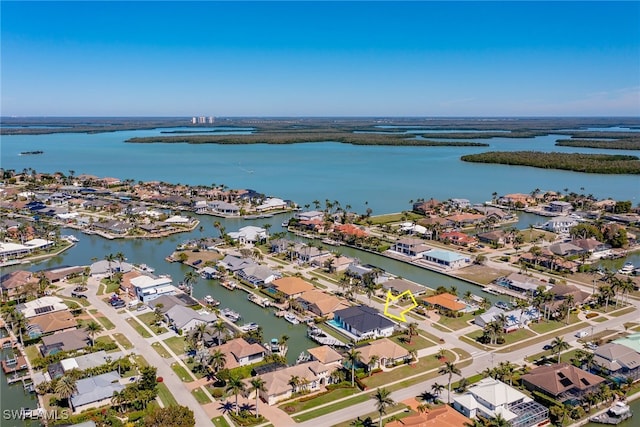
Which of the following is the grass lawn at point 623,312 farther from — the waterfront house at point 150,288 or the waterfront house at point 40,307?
the waterfront house at point 40,307

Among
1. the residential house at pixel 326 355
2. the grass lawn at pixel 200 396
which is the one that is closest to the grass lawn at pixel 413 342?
the residential house at pixel 326 355

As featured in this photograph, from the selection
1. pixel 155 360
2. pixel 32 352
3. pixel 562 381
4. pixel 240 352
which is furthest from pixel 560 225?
pixel 32 352

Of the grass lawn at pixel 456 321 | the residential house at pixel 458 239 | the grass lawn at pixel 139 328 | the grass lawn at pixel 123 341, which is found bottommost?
the grass lawn at pixel 139 328

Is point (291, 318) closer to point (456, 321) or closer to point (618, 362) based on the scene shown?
point (456, 321)

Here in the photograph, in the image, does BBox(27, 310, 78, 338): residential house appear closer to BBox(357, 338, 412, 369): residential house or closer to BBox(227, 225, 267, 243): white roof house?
BBox(357, 338, 412, 369): residential house

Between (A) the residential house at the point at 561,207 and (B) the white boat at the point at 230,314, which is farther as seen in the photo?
(A) the residential house at the point at 561,207
